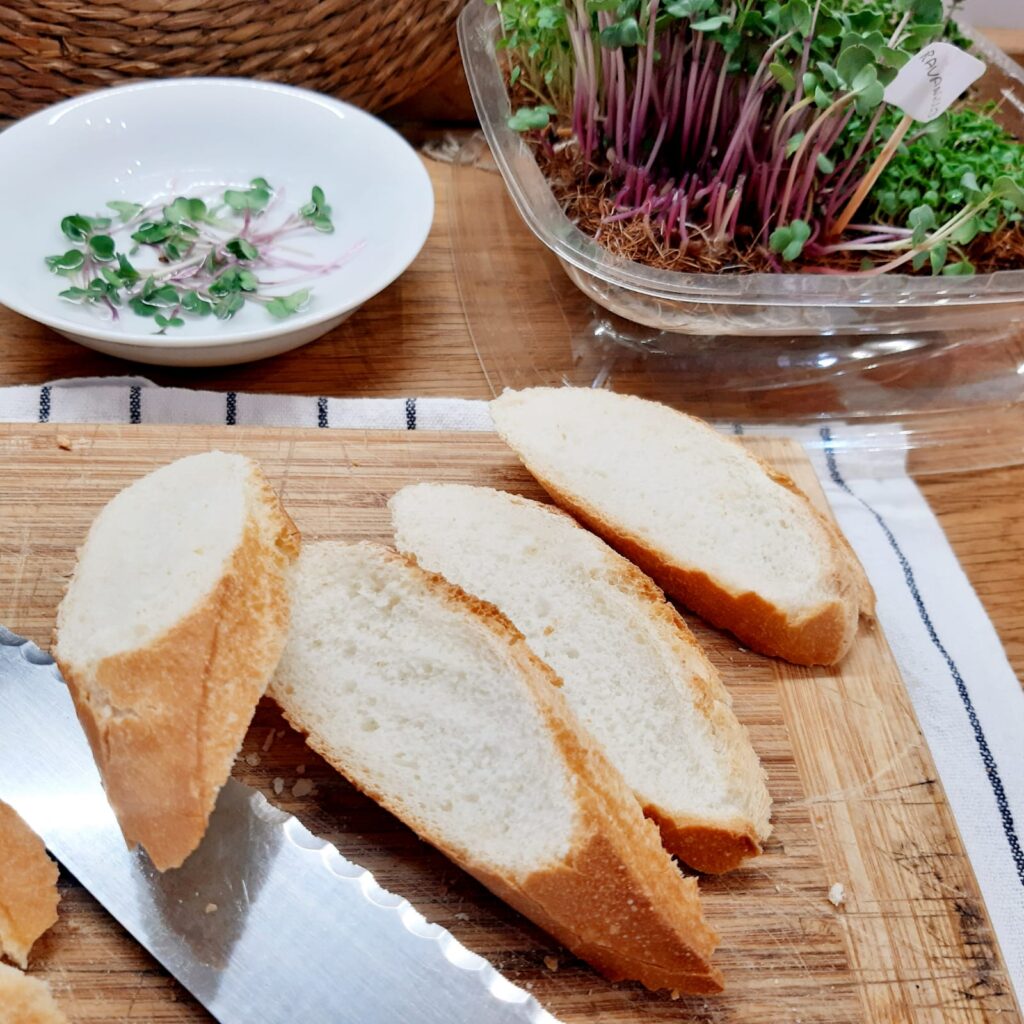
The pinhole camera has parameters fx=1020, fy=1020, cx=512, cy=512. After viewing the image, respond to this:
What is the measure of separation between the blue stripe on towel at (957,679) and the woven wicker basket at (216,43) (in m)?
1.47

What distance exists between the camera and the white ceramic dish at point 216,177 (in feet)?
6.66

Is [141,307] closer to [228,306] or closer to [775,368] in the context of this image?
[228,306]

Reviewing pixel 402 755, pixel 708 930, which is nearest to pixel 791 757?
pixel 708 930

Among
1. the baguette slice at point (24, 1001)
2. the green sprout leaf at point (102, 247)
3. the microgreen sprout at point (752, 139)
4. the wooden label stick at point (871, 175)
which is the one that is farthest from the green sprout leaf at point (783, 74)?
the baguette slice at point (24, 1001)

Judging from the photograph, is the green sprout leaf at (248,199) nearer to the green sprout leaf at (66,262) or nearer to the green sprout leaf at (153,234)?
the green sprout leaf at (153,234)

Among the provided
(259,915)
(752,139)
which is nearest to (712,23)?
(752,139)

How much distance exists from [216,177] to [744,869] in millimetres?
1970

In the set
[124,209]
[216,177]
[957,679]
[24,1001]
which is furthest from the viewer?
[216,177]

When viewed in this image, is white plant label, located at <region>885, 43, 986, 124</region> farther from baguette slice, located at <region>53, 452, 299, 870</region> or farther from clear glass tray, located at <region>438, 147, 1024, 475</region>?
baguette slice, located at <region>53, 452, 299, 870</region>

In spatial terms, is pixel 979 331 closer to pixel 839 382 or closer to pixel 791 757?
pixel 839 382

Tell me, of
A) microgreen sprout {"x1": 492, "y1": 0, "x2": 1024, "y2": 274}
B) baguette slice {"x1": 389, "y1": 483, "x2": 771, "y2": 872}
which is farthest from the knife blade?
microgreen sprout {"x1": 492, "y1": 0, "x2": 1024, "y2": 274}

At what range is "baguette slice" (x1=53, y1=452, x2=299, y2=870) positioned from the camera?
4.13ft

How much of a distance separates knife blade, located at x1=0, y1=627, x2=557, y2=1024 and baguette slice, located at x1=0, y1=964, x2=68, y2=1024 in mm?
120

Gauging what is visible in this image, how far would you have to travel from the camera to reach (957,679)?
194cm
